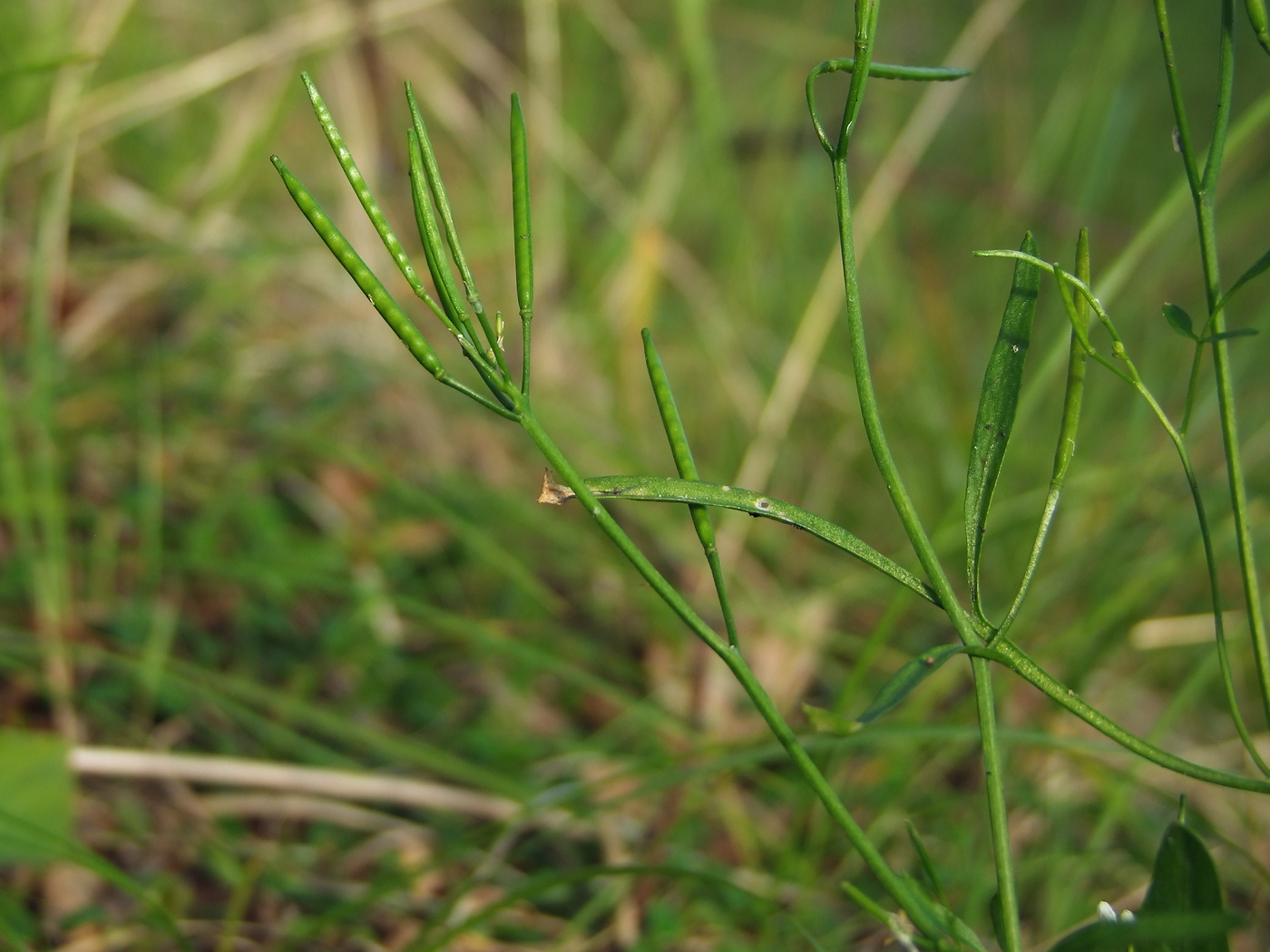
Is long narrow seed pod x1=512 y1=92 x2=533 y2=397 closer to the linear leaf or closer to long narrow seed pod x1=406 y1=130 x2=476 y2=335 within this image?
long narrow seed pod x1=406 y1=130 x2=476 y2=335

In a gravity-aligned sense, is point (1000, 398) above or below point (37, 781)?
above

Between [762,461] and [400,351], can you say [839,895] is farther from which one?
[400,351]

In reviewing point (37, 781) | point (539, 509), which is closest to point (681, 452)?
point (37, 781)

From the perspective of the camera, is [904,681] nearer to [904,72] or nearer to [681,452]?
[681,452]

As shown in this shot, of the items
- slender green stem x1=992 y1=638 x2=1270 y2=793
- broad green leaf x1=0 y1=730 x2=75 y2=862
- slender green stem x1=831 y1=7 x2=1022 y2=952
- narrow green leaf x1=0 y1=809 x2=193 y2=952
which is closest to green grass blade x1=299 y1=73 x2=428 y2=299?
slender green stem x1=831 y1=7 x2=1022 y2=952

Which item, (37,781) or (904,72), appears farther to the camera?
(37,781)

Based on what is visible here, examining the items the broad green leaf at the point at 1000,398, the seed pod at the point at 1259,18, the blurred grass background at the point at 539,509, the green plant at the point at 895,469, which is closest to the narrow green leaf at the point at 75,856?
the blurred grass background at the point at 539,509

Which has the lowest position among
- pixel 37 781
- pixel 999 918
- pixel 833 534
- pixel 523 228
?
pixel 37 781
